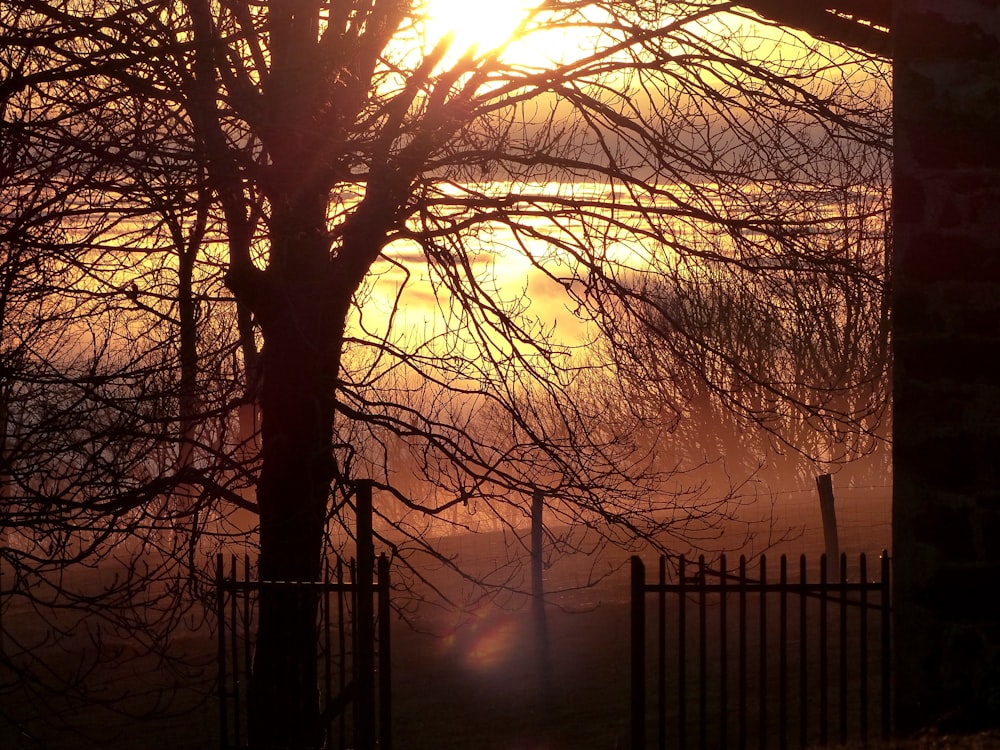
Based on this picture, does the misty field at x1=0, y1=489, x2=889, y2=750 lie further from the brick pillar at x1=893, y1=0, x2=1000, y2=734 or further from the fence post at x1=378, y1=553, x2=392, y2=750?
the brick pillar at x1=893, y1=0, x2=1000, y2=734

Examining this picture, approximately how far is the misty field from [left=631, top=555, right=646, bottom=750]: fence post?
3.29 meters

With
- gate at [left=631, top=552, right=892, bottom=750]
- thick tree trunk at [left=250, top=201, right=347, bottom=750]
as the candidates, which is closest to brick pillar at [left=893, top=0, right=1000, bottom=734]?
gate at [left=631, top=552, right=892, bottom=750]

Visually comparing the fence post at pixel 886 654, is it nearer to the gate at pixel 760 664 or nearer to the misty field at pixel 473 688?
the gate at pixel 760 664

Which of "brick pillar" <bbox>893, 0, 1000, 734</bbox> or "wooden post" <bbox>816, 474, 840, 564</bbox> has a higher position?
"brick pillar" <bbox>893, 0, 1000, 734</bbox>

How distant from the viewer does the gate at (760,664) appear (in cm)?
656

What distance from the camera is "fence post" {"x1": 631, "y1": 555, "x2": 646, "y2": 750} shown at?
657 cm

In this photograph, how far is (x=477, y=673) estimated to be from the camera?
1717 centimetres

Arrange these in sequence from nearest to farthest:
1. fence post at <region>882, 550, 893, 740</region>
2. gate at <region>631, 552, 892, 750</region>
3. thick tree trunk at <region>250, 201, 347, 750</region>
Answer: fence post at <region>882, 550, 893, 740</region>, gate at <region>631, 552, 892, 750</region>, thick tree trunk at <region>250, 201, 347, 750</region>

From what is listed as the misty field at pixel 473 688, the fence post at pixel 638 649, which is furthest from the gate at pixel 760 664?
the misty field at pixel 473 688

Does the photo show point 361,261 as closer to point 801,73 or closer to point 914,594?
point 801,73

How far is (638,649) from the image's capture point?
264 inches

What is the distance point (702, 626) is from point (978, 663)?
2.12 metres

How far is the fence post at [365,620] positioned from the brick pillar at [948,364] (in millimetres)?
3083

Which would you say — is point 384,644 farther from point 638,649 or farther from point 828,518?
point 828,518
